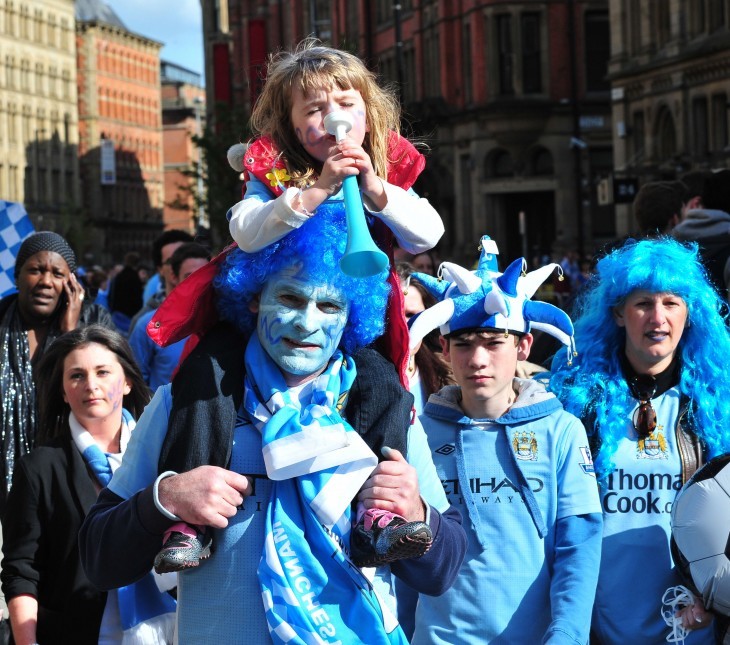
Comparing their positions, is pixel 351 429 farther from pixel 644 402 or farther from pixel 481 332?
pixel 644 402

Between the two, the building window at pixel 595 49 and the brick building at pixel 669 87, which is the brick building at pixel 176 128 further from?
the brick building at pixel 669 87

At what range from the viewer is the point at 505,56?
44375 millimetres

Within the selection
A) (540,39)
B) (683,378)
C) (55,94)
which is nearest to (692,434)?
(683,378)

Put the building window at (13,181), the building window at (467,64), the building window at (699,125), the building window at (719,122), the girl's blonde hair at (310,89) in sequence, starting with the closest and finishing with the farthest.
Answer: the girl's blonde hair at (310,89), the building window at (719,122), the building window at (699,125), the building window at (467,64), the building window at (13,181)

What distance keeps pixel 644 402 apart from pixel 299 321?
2.09 metres

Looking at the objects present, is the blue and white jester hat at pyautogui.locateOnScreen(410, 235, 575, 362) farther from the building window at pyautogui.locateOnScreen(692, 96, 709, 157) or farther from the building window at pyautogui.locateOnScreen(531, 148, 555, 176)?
the building window at pyautogui.locateOnScreen(531, 148, 555, 176)

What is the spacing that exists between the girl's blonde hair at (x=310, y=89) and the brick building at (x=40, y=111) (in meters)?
93.3

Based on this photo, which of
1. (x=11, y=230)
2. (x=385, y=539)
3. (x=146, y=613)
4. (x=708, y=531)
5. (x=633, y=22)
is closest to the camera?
(x=385, y=539)

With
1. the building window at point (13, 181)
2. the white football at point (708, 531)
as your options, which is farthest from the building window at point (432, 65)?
the building window at point (13, 181)

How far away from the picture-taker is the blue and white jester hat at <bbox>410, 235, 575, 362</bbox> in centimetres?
475

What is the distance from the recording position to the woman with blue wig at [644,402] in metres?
4.87

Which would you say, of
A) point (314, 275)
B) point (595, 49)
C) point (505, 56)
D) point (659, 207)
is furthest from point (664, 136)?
point (314, 275)

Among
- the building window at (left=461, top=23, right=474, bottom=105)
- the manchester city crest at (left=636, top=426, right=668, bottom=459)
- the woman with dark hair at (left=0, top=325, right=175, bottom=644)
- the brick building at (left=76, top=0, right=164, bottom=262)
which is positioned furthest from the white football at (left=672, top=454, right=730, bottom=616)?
the brick building at (left=76, top=0, right=164, bottom=262)

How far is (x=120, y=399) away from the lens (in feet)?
17.8
